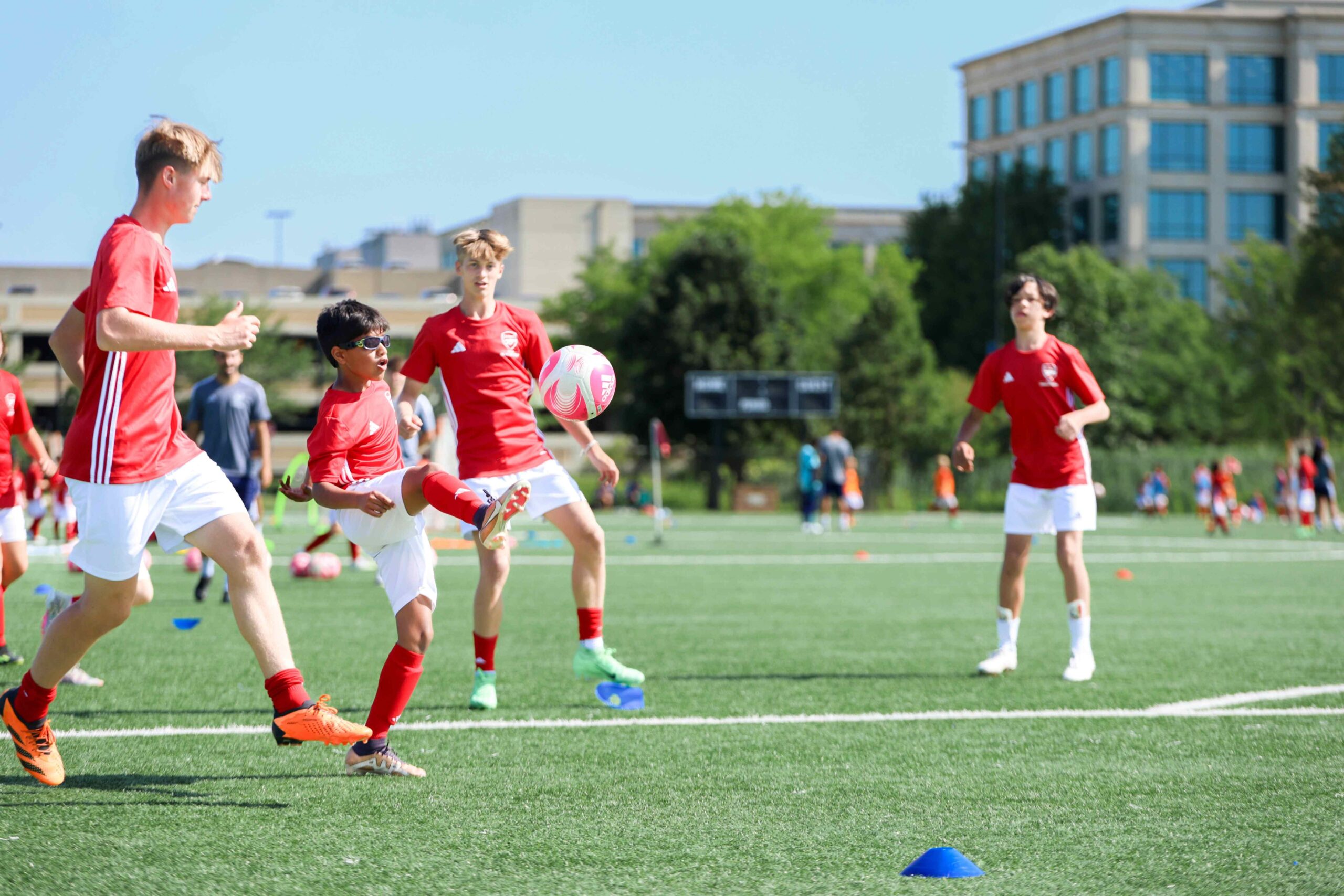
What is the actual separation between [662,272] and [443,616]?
46.5m

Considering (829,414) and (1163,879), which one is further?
(829,414)

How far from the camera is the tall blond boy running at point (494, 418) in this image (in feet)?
21.5

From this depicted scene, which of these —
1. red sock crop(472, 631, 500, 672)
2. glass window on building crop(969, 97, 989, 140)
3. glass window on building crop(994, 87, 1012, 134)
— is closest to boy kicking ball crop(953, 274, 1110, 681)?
red sock crop(472, 631, 500, 672)

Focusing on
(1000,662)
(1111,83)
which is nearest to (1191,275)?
(1111,83)

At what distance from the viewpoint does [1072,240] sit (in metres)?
75.1

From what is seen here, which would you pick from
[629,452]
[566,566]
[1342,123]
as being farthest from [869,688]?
[1342,123]

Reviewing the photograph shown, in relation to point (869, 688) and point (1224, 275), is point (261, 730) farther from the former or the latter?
point (1224, 275)

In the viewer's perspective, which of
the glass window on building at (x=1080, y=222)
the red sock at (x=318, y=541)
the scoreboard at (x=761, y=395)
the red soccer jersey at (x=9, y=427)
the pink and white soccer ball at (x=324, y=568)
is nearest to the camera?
the red soccer jersey at (x=9, y=427)

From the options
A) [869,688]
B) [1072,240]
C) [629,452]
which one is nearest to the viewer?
[869,688]

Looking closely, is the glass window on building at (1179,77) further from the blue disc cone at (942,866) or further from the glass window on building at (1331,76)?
the blue disc cone at (942,866)

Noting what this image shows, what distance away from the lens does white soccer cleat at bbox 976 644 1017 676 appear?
7.95 m

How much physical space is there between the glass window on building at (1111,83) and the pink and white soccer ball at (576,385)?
72834 millimetres

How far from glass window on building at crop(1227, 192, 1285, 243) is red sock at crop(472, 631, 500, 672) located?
7406 centimetres

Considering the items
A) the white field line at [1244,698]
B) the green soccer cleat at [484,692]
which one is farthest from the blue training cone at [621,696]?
the white field line at [1244,698]
